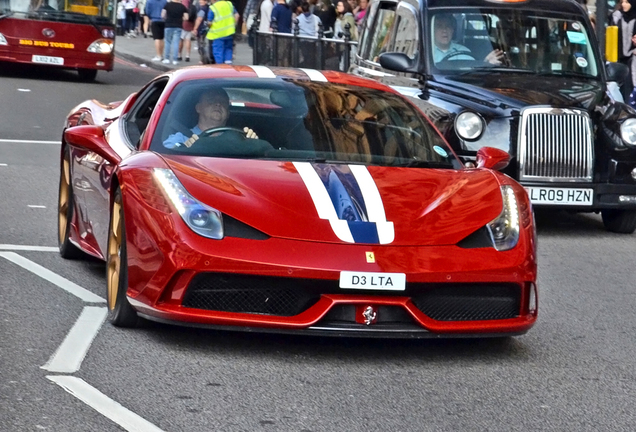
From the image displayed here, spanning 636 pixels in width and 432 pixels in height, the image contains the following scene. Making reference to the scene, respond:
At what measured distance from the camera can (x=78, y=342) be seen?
5.88 metres

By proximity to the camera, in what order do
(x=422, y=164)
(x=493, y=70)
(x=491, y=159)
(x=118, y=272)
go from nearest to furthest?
(x=118, y=272), (x=422, y=164), (x=491, y=159), (x=493, y=70)

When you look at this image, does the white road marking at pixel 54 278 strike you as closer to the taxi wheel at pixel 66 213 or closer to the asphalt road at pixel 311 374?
the asphalt road at pixel 311 374

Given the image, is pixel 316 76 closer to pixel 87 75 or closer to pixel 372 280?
pixel 372 280

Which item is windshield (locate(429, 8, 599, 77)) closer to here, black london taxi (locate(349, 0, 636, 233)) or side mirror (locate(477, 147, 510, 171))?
black london taxi (locate(349, 0, 636, 233))

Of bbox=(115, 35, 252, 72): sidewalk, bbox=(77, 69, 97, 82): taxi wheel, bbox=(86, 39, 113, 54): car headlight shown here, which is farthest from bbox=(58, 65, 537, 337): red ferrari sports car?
bbox=(115, 35, 252, 72): sidewalk

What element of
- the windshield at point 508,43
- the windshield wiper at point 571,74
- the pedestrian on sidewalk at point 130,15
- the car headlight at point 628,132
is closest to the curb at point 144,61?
the pedestrian on sidewalk at point 130,15

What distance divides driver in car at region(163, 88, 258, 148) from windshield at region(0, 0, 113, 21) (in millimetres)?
18257

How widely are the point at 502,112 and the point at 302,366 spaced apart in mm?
5330

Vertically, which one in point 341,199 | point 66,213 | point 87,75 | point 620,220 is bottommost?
point 87,75

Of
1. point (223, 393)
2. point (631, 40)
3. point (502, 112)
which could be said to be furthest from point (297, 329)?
point (631, 40)

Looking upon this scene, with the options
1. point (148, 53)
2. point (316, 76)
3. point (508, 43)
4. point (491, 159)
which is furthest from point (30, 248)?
point (148, 53)

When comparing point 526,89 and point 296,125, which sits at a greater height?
point 296,125

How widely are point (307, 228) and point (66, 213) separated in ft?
9.72

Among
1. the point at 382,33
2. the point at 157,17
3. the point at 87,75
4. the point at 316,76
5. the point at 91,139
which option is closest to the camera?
the point at 91,139
